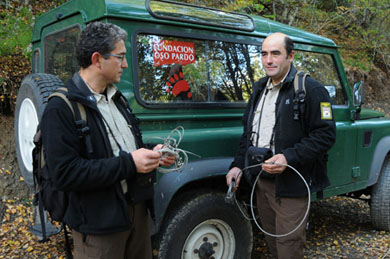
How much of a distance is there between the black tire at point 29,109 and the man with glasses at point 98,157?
856 mm

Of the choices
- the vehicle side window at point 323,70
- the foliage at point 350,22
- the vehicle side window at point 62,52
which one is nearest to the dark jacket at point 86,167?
the vehicle side window at point 62,52

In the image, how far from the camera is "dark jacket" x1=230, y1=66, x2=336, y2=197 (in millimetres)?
2354

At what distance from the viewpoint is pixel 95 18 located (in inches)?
98.6

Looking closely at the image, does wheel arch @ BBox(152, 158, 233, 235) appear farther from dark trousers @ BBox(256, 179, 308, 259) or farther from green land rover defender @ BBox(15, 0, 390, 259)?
dark trousers @ BBox(256, 179, 308, 259)

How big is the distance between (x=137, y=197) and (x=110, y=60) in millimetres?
Result: 713

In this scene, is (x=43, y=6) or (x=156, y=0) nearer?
(x=156, y=0)

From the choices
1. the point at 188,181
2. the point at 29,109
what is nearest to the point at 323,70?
the point at 188,181

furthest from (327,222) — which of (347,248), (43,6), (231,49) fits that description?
(43,6)

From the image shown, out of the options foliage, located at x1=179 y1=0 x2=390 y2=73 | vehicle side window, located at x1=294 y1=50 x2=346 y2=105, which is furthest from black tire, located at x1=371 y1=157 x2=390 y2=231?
foliage, located at x1=179 y1=0 x2=390 y2=73

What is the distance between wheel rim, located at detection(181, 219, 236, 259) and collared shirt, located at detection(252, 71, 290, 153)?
0.82m

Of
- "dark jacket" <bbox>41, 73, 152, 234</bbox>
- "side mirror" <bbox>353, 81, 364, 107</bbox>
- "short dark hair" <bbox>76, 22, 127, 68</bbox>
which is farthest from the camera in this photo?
"side mirror" <bbox>353, 81, 364, 107</bbox>

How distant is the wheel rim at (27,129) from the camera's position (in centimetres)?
272

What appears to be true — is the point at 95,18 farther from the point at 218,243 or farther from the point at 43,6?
the point at 43,6

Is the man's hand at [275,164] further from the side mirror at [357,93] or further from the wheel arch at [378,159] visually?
the wheel arch at [378,159]
